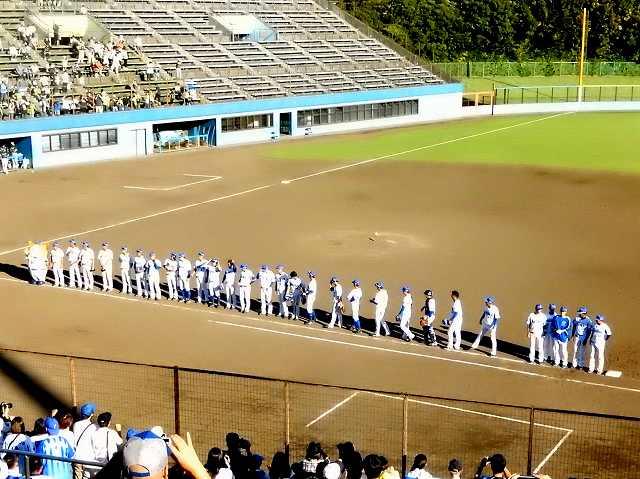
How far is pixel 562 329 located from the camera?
698 inches

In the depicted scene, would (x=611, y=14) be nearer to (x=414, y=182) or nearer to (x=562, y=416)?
(x=414, y=182)

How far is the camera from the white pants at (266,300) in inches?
850

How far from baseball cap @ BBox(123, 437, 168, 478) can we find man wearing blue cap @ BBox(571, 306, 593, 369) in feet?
47.8

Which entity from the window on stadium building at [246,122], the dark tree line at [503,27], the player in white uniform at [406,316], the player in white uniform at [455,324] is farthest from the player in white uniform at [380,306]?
the dark tree line at [503,27]

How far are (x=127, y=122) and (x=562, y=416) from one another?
37.4m

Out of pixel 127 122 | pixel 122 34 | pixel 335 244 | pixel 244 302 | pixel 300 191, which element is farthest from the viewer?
pixel 122 34

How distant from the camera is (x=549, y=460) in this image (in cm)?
1334

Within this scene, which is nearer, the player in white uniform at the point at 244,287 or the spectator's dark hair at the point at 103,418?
the spectator's dark hair at the point at 103,418

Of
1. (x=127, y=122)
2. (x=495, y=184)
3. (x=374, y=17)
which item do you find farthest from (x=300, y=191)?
(x=374, y=17)

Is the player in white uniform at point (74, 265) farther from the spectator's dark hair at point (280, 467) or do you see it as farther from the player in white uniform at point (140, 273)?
the spectator's dark hair at point (280, 467)

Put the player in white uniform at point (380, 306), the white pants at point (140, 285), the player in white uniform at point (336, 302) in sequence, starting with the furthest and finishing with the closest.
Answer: the white pants at point (140, 285) < the player in white uniform at point (336, 302) < the player in white uniform at point (380, 306)

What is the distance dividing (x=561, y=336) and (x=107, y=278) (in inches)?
489

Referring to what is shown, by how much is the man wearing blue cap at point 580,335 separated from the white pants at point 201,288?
31.0 feet

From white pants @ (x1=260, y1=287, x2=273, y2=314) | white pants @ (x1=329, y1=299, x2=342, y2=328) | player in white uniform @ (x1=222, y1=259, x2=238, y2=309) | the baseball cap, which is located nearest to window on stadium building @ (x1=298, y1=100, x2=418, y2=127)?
player in white uniform @ (x1=222, y1=259, x2=238, y2=309)
